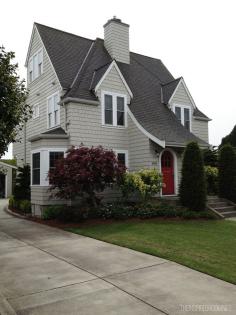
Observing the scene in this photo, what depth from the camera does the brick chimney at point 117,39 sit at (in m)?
20.4

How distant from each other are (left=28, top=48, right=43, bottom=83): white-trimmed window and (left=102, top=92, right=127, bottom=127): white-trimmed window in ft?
15.6

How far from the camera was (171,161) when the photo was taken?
715 inches

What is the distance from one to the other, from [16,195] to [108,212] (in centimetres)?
778

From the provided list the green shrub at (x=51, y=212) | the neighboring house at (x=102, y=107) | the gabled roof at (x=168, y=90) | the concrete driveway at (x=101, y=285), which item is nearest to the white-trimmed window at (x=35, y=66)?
the neighboring house at (x=102, y=107)

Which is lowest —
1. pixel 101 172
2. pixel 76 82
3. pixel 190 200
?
pixel 190 200

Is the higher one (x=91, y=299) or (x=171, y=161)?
(x=171, y=161)

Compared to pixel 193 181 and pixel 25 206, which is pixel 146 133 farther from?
pixel 25 206

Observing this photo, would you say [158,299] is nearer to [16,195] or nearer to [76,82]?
A: [76,82]

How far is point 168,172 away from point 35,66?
10.2 metres

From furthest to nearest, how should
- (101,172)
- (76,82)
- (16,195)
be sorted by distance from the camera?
(16,195)
(76,82)
(101,172)

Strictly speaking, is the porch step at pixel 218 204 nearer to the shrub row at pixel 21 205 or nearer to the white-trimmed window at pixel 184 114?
the white-trimmed window at pixel 184 114

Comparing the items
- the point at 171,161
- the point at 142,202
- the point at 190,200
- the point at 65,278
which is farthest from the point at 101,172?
the point at 65,278

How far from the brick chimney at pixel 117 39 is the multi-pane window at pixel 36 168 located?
314 inches

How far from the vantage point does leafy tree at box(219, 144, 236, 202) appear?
1686 centimetres
